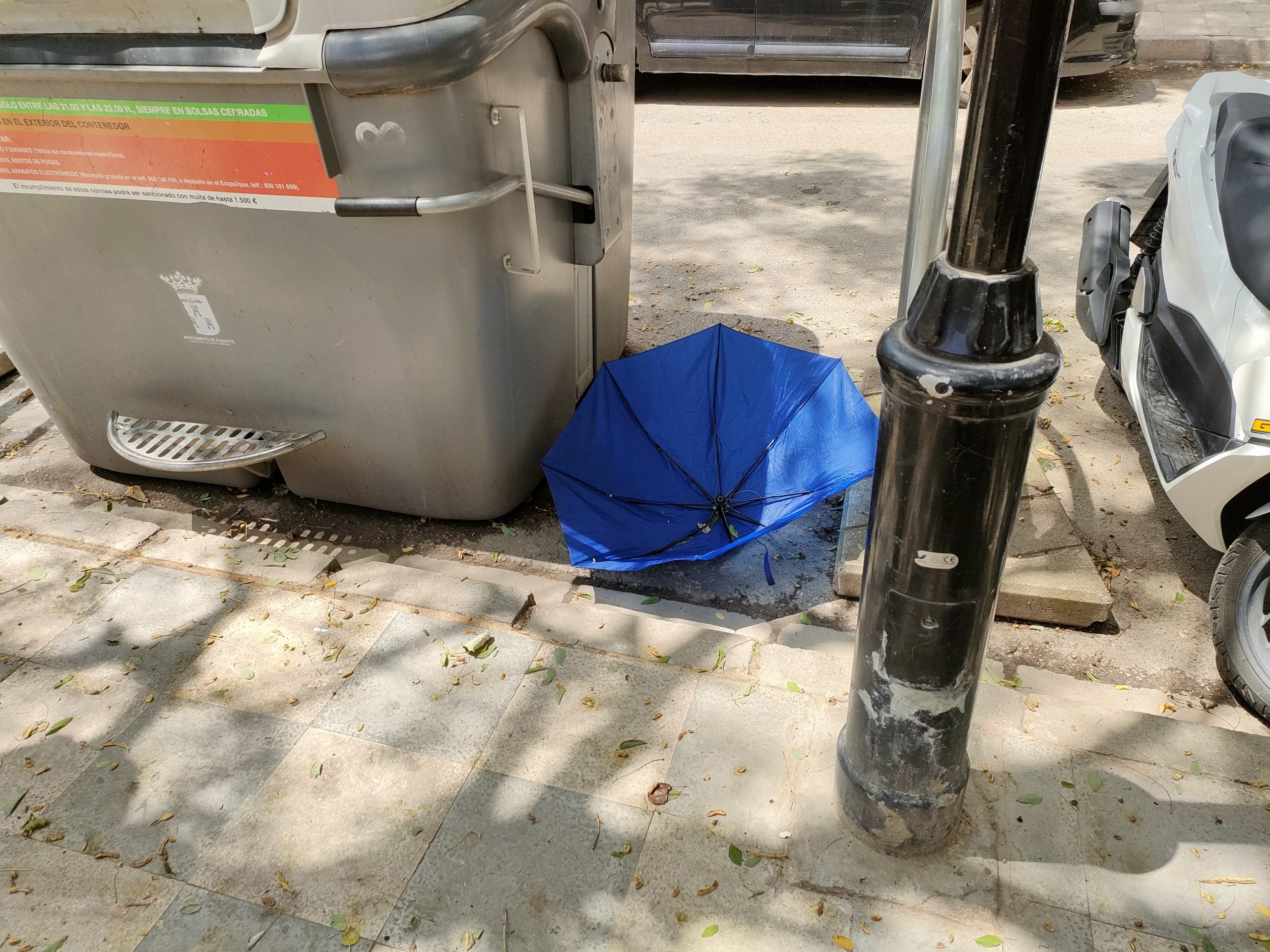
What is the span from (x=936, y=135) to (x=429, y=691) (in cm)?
192

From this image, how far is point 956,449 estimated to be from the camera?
1.47 metres

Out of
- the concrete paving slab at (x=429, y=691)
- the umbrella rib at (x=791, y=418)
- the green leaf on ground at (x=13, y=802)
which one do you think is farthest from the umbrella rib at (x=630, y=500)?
the green leaf on ground at (x=13, y=802)

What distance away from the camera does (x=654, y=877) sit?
6.53 feet

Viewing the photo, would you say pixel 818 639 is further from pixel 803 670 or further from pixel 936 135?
pixel 936 135

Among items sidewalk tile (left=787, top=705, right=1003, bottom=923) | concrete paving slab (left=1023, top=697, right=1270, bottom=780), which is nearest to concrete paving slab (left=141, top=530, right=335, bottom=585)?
sidewalk tile (left=787, top=705, right=1003, bottom=923)

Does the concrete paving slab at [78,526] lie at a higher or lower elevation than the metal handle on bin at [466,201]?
lower

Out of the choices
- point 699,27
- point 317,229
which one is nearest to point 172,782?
point 317,229

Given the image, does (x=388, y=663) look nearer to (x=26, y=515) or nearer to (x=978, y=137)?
(x=26, y=515)

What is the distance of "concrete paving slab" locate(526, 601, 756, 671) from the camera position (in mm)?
2574

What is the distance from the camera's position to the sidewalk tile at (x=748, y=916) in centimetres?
186

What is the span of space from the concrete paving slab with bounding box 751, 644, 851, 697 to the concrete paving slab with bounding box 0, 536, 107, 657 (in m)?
2.19

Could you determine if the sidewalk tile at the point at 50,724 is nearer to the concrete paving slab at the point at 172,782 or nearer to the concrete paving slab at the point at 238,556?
the concrete paving slab at the point at 172,782

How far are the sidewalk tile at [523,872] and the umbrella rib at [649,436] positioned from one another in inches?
47.2

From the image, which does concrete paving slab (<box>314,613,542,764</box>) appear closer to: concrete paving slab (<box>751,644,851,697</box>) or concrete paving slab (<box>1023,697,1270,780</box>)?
concrete paving slab (<box>751,644,851,697</box>)
